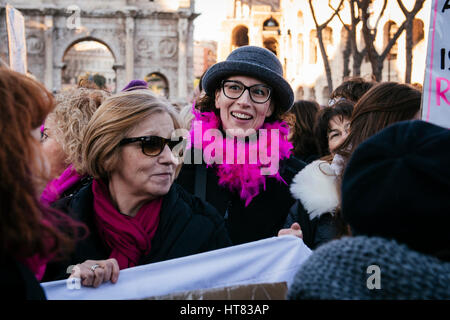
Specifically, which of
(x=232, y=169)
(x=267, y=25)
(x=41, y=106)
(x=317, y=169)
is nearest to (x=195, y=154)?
(x=232, y=169)

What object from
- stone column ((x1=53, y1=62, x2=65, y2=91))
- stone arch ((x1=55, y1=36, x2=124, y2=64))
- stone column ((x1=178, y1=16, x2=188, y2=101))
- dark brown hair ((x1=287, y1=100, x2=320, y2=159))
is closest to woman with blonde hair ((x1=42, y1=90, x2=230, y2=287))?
dark brown hair ((x1=287, y1=100, x2=320, y2=159))

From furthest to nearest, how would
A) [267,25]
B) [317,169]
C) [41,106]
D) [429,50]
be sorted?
[267,25] → [429,50] → [317,169] → [41,106]

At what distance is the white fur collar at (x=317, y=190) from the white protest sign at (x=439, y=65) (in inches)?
28.9

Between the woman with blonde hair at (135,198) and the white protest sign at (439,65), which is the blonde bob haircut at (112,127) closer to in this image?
the woman with blonde hair at (135,198)

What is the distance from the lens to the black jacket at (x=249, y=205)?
328 centimetres

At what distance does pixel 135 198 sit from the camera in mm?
2678

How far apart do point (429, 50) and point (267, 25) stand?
171 feet

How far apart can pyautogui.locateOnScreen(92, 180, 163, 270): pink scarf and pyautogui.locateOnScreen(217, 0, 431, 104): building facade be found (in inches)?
160

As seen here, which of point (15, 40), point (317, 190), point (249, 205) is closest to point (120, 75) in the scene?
point (15, 40)

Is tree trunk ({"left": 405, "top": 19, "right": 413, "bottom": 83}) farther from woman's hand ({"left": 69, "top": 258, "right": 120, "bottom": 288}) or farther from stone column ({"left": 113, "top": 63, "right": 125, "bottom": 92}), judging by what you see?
stone column ({"left": 113, "top": 63, "right": 125, "bottom": 92})

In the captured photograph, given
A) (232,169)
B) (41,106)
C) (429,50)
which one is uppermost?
(429,50)

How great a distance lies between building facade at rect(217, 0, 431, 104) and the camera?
72.5ft
